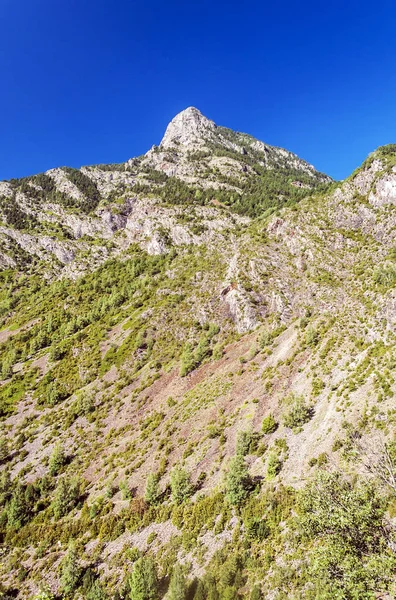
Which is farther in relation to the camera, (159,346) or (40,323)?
(40,323)

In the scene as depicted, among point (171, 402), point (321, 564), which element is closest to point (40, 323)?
point (171, 402)

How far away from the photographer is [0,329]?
4734 inches

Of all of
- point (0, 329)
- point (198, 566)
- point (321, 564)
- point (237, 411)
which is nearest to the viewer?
point (321, 564)

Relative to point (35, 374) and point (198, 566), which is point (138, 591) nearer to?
point (198, 566)

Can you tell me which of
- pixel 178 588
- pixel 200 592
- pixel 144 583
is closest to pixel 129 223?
pixel 144 583

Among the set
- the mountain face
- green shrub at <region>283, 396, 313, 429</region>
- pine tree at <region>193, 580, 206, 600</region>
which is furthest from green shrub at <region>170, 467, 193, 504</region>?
green shrub at <region>283, 396, 313, 429</region>

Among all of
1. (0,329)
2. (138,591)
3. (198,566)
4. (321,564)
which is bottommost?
(198,566)

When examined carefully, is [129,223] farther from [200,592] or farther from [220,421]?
[200,592]

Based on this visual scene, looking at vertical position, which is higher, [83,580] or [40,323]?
[40,323]

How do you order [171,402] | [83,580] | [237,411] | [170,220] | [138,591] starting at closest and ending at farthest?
1. [138,591]
2. [83,580]
3. [237,411]
4. [171,402]
5. [170,220]

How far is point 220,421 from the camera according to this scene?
49.5 metres

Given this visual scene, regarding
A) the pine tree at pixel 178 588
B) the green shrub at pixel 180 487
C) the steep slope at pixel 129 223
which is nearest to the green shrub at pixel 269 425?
the green shrub at pixel 180 487

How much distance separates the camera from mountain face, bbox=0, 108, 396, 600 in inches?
963

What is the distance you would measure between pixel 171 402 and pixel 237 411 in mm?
15755
